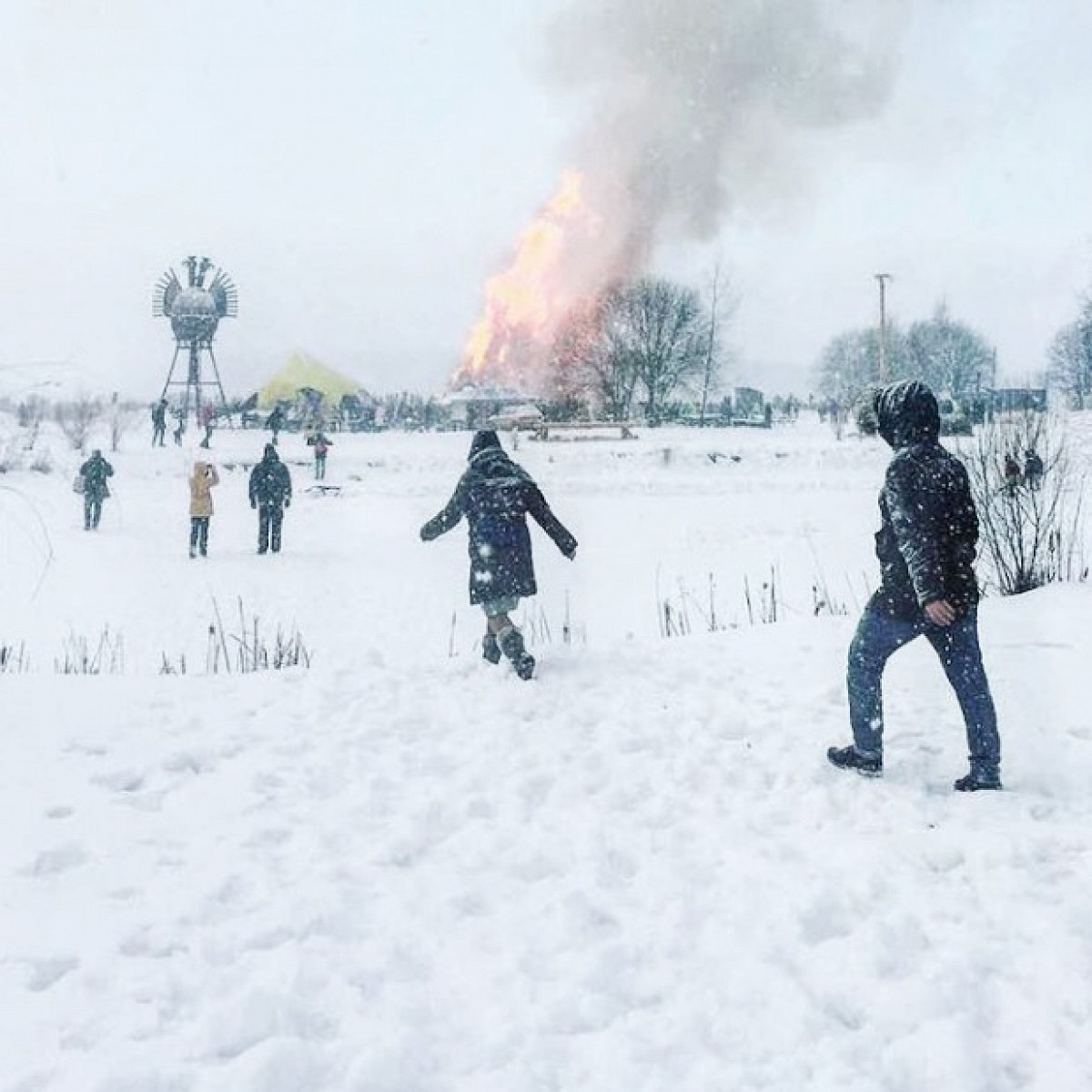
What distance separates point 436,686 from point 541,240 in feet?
117

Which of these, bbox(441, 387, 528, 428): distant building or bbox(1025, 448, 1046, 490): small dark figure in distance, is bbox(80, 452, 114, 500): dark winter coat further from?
bbox(441, 387, 528, 428): distant building

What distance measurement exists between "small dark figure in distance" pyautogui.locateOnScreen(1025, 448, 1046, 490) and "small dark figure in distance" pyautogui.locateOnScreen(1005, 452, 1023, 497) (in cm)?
8

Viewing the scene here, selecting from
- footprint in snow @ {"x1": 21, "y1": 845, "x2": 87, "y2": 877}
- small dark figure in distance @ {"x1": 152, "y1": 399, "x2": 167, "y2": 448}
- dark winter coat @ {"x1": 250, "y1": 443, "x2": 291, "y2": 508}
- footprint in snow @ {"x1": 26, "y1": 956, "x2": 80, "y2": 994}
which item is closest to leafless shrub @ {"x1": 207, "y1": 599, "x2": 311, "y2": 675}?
footprint in snow @ {"x1": 21, "y1": 845, "x2": 87, "y2": 877}

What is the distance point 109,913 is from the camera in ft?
11.3

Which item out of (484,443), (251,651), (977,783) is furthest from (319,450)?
(977,783)

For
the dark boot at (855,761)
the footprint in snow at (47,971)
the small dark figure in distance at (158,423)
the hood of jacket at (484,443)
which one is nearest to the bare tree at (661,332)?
the small dark figure in distance at (158,423)

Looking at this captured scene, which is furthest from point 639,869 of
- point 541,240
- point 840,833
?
point 541,240

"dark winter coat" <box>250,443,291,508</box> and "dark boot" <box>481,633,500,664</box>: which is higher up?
"dark winter coat" <box>250,443,291,508</box>

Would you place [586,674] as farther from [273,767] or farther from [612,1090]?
[612,1090]

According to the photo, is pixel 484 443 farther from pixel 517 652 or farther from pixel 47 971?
pixel 47 971

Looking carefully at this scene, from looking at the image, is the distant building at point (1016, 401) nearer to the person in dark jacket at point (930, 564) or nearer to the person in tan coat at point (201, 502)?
the person in dark jacket at point (930, 564)

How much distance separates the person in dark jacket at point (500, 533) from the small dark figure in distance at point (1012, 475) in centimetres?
526

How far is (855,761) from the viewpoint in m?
4.71

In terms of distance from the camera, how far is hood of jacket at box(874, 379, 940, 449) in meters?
4.38
